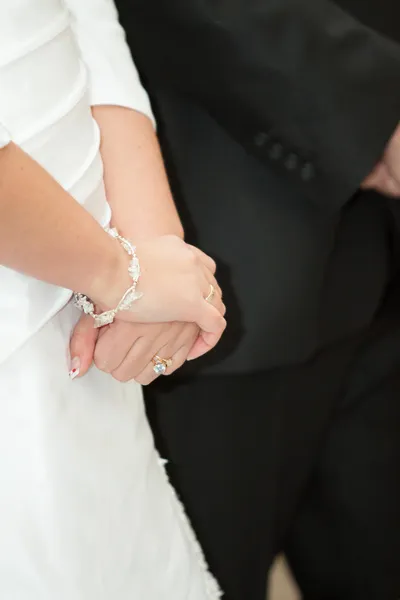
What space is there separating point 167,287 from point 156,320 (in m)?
0.04

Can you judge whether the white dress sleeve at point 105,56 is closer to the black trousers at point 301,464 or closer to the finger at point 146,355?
the finger at point 146,355

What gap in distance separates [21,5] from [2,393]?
290mm

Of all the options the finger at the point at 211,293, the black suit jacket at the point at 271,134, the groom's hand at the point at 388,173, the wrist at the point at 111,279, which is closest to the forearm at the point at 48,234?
the wrist at the point at 111,279

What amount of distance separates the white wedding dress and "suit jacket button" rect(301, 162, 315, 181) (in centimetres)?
25

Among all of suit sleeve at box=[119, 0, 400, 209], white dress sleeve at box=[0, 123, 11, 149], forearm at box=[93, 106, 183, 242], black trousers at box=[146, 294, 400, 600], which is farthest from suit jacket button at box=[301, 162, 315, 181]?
white dress sleeve at box=[0, 123, 11, 149]

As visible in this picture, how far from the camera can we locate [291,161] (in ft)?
2.43

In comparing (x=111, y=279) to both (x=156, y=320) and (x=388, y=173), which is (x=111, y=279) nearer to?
(x=156, y=320)

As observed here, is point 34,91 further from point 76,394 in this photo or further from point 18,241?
point 76,394

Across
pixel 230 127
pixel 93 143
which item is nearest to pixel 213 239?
pixel 230 127

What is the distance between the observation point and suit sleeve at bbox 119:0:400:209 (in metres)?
0.68

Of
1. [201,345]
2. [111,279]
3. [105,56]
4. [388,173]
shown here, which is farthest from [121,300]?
[388,173]

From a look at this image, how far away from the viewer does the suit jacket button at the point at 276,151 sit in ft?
2.42

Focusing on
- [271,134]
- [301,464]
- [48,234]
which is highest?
[48,234]

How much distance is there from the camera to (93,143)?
23.0 inches
